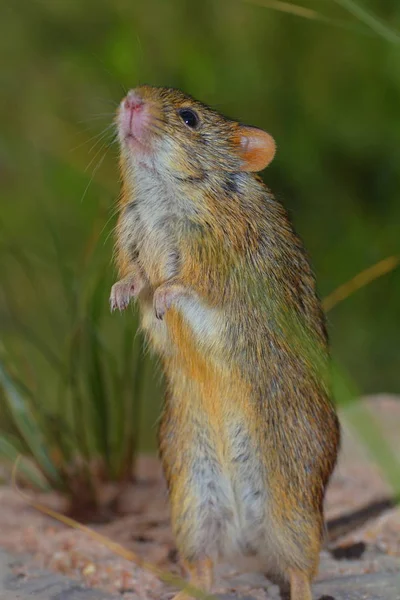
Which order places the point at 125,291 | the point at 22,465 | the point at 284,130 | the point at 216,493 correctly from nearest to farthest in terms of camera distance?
the point at 125,291
the point at 216,493
the point at 22,465
the point at 284,130

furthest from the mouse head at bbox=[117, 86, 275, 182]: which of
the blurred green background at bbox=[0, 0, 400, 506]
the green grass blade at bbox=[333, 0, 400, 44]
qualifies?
the blurred green background at bbox=[0, 0, 400, 506]

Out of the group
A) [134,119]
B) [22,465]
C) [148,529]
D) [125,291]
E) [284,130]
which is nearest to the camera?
[134,119]

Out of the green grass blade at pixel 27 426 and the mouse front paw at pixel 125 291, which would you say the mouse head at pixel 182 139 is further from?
the green grass blade at pixel 27 426

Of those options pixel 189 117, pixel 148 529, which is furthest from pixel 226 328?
pixel 148 529

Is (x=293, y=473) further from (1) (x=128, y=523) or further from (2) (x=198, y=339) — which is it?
(1) (x=128, y=523)

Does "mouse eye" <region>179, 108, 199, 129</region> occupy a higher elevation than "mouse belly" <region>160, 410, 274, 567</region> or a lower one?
higher

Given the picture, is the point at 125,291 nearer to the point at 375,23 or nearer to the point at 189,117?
the point at 189,117

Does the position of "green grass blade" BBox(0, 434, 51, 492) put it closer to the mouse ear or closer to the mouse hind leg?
the mouse hind leg
